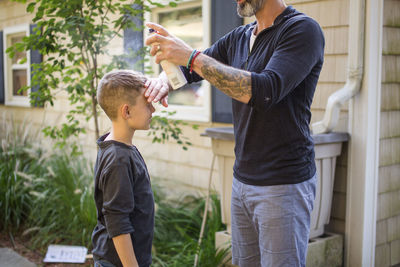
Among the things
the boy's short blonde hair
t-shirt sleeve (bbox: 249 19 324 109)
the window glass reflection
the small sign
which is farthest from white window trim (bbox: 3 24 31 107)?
t-shirt sleeve (bbox: 249 19 324 109)

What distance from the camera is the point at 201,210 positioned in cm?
437

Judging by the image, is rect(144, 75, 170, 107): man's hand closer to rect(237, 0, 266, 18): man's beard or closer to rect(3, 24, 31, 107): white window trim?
rect(237, 0, 266, 18): man's beard

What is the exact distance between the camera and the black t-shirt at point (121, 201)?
1.67m

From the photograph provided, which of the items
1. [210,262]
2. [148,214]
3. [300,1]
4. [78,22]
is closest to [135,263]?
[148,214]

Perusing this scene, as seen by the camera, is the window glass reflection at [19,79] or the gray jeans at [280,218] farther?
the window glass reflection at [19,79]

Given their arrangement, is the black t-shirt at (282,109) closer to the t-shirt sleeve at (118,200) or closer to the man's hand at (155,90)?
the man's hand at (155,90)

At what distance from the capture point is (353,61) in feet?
10.2

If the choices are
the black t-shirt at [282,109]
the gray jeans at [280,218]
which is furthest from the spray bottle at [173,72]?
the gray jeans at [280,218]

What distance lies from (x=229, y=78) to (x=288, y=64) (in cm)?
21

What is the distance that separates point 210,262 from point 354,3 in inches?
76.7

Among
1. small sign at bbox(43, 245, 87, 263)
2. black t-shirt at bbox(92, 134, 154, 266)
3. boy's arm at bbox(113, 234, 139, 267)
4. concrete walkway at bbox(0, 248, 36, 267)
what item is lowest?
concrete walkway at bbox(0, 248, 36, 267)

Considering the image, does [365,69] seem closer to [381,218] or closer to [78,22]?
[381,218]

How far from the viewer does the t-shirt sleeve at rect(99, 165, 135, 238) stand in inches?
65.4

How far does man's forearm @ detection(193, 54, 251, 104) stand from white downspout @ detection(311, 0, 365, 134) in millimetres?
1603
